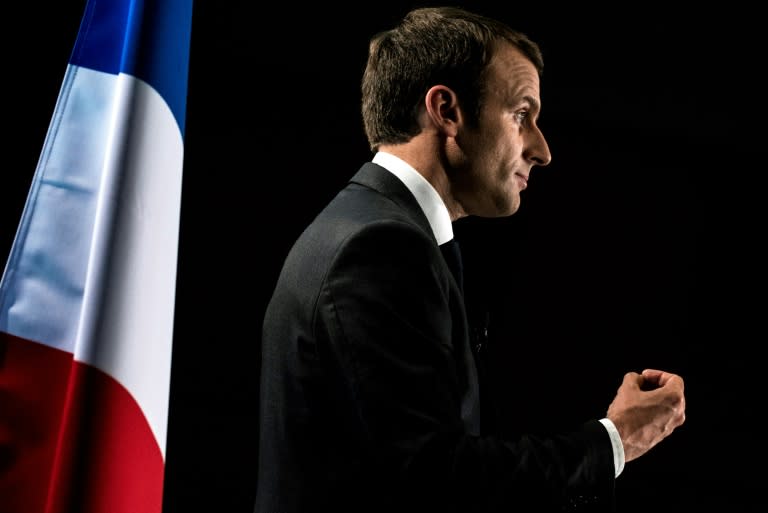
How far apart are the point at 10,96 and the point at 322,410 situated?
45.1 inches

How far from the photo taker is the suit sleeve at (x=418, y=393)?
75 cm

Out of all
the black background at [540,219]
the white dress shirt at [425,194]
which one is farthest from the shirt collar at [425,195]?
the black background at [540,219]

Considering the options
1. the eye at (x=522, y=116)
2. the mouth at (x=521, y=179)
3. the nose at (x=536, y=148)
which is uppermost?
the eye at (x=522, y=116)

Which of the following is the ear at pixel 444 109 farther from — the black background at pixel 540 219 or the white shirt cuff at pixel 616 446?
the black background at pixel 540 219

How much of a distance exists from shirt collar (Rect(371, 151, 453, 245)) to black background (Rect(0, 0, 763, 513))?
36.5 inches

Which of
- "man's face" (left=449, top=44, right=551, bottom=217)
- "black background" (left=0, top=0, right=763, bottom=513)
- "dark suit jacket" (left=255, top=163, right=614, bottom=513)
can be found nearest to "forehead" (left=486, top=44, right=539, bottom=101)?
"man's face" (left=449, top=44, right=551, bottom=217)

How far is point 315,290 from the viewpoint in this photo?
83cm

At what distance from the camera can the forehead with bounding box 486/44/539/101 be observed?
1076 millimetres

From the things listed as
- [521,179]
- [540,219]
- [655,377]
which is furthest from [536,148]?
[540,219]

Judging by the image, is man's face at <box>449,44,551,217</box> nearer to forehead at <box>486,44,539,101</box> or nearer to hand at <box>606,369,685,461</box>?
forehead at <box>486,44,539,101</box>

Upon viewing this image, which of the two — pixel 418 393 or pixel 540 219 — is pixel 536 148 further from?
pixel 540 219

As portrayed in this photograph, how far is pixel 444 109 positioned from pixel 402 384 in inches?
18.0

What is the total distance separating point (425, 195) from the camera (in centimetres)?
100

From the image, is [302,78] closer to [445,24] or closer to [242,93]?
[242,93]
